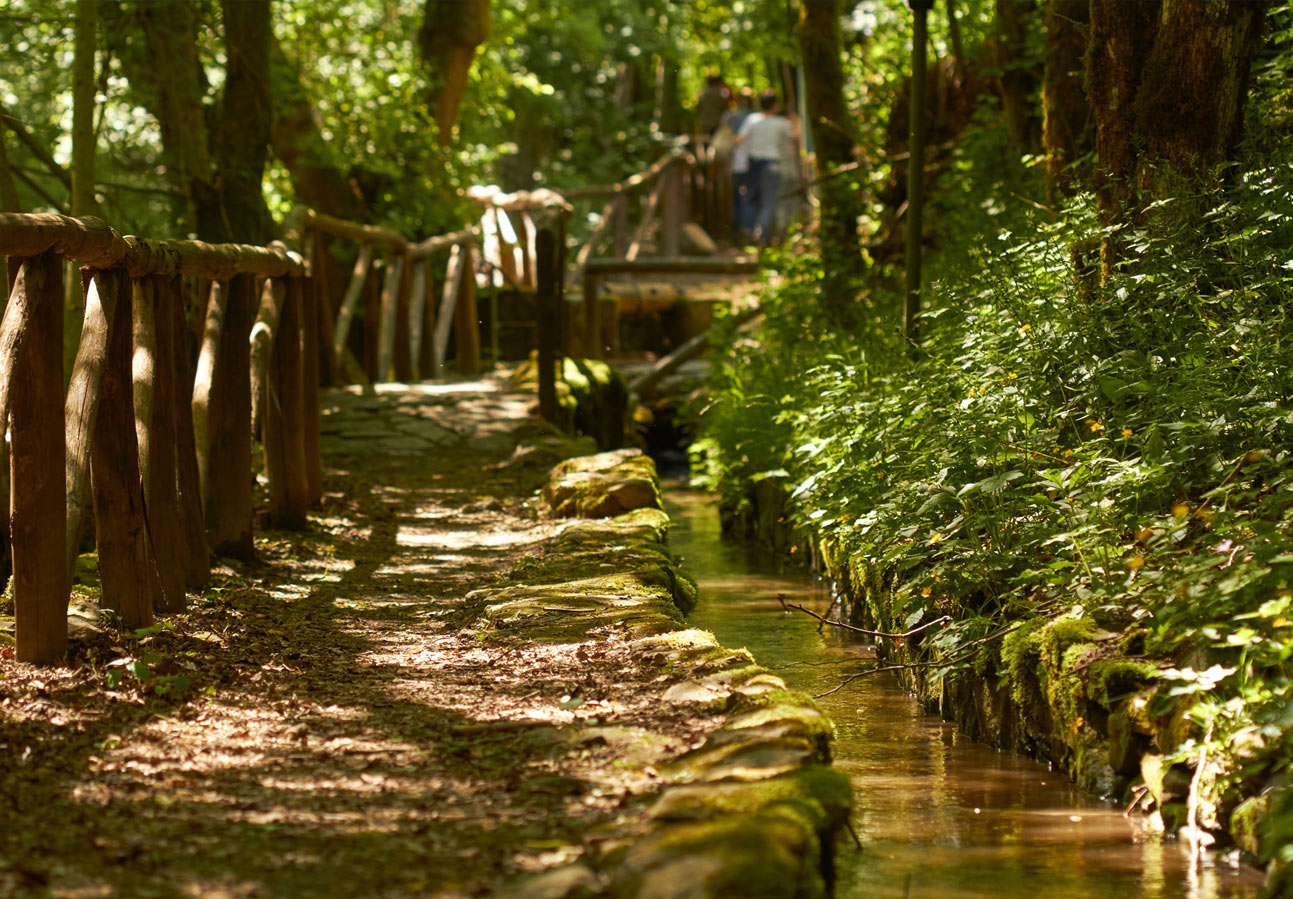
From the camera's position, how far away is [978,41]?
1049 centimetres

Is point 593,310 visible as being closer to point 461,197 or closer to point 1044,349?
point 461,197

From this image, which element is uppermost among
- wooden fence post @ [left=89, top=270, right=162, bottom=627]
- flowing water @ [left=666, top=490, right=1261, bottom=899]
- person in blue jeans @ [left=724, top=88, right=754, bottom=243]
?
person in blue jeans @ [left=724, top=88, right=754, bottom=243]

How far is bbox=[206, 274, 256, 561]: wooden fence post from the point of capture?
18.3ft

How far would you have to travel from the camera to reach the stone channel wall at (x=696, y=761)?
2.38 m

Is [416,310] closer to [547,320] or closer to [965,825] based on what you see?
[547,320]

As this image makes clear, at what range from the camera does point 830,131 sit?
11.3 m

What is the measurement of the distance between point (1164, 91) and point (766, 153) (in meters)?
11.9

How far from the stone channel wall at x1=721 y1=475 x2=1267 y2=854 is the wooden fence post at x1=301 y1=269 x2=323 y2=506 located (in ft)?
11.4

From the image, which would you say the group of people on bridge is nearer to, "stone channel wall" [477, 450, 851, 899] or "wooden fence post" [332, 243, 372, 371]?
"wooden fence post" [332, 243, 372, 371]

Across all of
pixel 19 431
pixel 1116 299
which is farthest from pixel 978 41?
pixel 19 431

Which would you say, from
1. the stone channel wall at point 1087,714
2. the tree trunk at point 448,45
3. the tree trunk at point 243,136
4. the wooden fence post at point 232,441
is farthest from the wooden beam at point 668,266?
the stone channel wall at point 1087,714

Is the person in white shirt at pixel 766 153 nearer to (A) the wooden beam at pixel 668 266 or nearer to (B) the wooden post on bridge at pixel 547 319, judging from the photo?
(A) the wooden beam at pixel 668 266

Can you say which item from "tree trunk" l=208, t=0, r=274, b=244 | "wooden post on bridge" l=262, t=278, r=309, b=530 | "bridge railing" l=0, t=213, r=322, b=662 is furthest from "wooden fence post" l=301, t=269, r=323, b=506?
"tree trunk" l=208, t=0, r=274, b=244

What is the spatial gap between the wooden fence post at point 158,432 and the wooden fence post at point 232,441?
0.93 m
